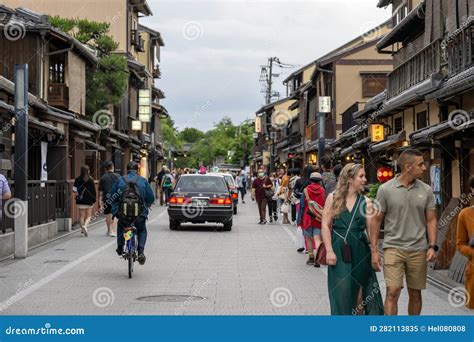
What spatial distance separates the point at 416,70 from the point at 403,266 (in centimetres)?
1511

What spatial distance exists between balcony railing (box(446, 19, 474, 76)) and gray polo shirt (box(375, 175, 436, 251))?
8249mm

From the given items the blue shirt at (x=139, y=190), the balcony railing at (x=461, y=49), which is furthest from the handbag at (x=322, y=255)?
the balcony railing at (x=461, y=49)

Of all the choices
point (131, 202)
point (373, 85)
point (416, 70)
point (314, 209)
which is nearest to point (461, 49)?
point (314, 209)

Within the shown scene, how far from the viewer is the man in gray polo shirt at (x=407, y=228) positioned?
772 cm

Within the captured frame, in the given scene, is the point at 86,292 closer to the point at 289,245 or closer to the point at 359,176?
the point at 359,176

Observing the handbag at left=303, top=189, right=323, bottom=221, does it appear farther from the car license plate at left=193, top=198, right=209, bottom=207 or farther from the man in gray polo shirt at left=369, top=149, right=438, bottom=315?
the car license plate at left=193, top=198, right=209, bottom=207

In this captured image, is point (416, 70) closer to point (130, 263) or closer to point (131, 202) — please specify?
point (131, 202)

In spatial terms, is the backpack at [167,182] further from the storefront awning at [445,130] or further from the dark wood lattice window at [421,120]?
the storefront awning at [445,130]

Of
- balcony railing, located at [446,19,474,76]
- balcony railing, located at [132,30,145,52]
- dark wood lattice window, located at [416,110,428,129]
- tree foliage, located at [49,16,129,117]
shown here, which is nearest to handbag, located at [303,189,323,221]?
balcony railing, located at [446,19,474,76]

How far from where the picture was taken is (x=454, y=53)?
1695 cm

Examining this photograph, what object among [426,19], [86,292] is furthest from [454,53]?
[86,292]

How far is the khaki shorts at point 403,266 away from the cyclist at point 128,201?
6026 mm

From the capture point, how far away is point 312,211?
44.8 ft

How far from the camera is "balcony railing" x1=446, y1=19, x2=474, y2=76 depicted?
1541 centimetres
